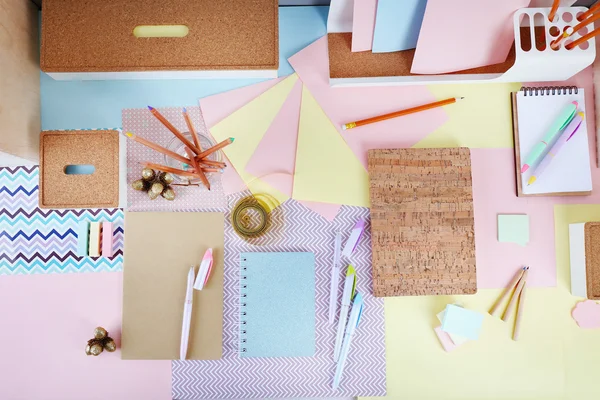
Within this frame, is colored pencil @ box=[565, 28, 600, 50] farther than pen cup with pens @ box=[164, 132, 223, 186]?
No

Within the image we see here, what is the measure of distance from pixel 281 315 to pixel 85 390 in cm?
42

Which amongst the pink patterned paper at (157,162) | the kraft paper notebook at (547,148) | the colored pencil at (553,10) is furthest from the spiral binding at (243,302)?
the colored pencil at (553,10)

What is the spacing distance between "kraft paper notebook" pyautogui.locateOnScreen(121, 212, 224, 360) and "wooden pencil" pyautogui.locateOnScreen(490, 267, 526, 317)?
555mm

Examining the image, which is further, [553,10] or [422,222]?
[422,222]

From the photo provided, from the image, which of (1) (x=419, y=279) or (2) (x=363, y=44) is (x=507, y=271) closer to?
(1) (x=419, y=279)

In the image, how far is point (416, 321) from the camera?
2.96 ft

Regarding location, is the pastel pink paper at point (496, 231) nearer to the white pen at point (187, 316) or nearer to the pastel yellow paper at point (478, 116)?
the pastel yellow paper at point (478, 116)

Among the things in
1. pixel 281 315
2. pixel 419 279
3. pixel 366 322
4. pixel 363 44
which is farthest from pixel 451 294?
pixel 363 44

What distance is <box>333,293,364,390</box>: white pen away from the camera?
0.87 meters

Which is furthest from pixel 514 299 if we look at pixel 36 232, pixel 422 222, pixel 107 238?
pixel 36 232

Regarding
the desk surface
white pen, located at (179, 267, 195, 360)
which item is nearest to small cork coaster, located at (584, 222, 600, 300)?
the desk surface

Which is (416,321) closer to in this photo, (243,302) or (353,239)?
(353,239)

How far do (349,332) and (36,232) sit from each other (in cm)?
66

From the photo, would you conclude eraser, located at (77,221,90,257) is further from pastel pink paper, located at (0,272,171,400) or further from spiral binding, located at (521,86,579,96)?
spiral binding, located at (521,86,579,96)
